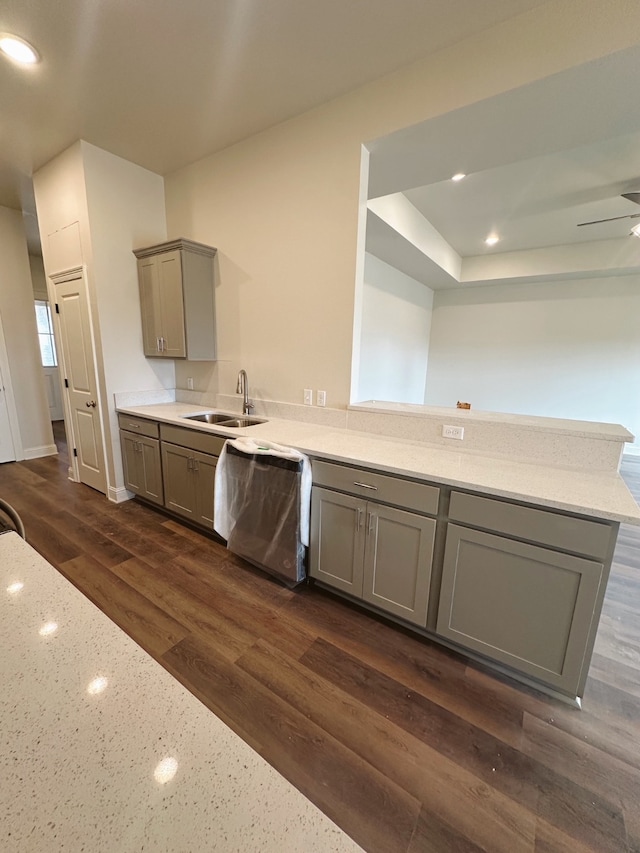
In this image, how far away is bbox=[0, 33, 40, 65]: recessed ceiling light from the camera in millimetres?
1898

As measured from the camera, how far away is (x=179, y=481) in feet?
9.42

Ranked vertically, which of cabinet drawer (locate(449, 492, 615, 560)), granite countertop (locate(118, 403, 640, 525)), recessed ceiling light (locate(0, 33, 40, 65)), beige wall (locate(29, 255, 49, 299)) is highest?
recessed ceiling light (locate(0, 33, 40, 65))

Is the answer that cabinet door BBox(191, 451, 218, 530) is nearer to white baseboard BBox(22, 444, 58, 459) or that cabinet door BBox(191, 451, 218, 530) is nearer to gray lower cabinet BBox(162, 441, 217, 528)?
gray lower cabinet BBox(162, 441, 217, 528)

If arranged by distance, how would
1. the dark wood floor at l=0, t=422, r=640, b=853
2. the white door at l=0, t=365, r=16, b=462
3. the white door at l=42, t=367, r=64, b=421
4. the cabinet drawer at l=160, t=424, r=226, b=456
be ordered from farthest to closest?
the white door at l=42, t=367, r=64, b=421 < the white door at l=0, t=365, r=16, b=462 < the cabinet drawer at l=160, t=424, r=226, b=456 < the dark wood floor at l=0, t=422, r=640, b=853

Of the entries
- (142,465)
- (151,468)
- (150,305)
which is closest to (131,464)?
(142,465)

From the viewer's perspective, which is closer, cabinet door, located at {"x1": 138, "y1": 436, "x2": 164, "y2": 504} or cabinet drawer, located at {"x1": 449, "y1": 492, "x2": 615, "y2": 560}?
cabinet drawer, located at {"x1": 449, "y1": 492, "x2": 615, "y2": 560}

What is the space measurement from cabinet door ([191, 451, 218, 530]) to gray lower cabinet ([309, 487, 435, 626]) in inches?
36.1

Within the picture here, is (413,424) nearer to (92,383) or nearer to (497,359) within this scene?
(92,383)

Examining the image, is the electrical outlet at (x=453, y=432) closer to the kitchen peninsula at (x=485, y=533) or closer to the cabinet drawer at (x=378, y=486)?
the kitchen peninsula at (x=485, y=533)

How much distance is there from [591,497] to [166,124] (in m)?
3.52

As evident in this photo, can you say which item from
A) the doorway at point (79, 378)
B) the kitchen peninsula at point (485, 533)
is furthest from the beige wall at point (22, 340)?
the kitchen peninsula at point (485, 533)

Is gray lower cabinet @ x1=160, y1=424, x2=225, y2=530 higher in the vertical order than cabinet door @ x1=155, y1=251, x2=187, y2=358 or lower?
lower

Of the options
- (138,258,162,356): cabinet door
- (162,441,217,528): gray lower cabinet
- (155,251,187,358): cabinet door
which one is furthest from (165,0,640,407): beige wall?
(162,441,217,528): gray lower cabinet

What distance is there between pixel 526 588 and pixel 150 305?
349 cm
